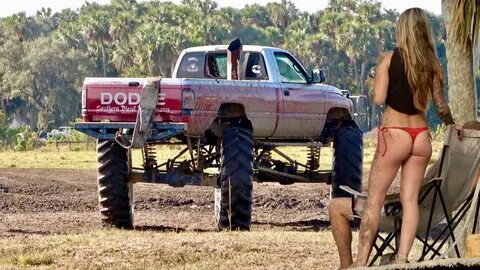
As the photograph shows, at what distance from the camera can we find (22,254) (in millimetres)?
11984

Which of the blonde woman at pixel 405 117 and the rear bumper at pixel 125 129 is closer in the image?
the blonde woman at pixel 405 117

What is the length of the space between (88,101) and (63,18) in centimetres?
11183

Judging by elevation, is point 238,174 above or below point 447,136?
below

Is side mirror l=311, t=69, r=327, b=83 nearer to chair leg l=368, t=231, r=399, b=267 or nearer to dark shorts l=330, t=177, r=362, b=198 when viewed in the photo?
dark shorts l=330, t=177, r=362, b=198

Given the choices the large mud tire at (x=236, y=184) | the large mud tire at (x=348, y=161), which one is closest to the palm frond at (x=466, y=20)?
the large mud tire at (x=236, y=184)

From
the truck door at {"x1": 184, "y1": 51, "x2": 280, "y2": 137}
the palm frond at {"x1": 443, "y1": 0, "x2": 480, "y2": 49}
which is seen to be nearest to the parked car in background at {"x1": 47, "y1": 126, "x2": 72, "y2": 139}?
the truck door at {"x1": 184, "y1": 51, "x2": 280, "y2": 137}

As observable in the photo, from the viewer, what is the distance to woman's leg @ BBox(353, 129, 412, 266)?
8664 mm

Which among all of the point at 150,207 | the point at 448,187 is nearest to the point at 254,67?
the point at 150,207

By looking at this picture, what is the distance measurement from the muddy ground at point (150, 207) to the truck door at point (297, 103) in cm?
120

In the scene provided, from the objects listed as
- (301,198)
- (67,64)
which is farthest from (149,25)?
(301,198)

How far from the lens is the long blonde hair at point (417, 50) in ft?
28.2

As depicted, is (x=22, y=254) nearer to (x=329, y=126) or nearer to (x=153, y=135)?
(x=153, y=135)

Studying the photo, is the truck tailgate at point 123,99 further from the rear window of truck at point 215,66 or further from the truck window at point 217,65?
the truck window at point 217,65

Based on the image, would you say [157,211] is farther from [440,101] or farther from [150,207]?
[440,101]
